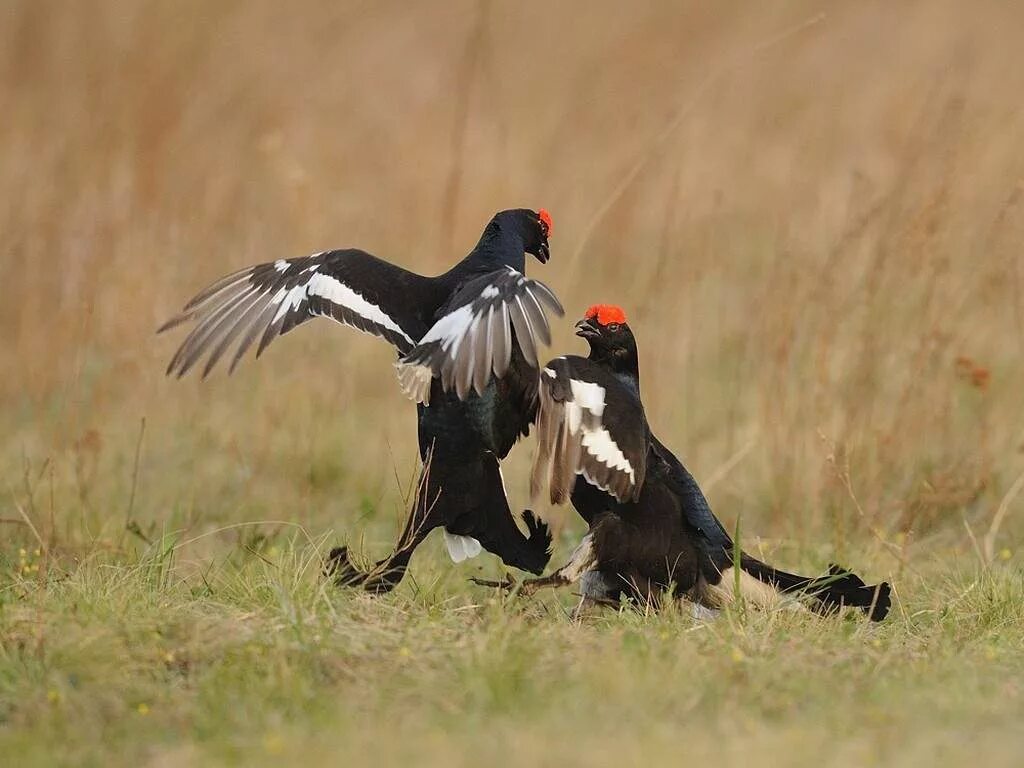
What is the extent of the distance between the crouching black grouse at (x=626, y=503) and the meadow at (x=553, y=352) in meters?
0.20

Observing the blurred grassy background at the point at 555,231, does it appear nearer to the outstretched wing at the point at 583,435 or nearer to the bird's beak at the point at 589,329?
the bird's beak at the point at 589,329

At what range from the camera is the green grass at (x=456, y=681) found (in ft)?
10.3

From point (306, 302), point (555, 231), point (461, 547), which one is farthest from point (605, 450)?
point (555, 231)

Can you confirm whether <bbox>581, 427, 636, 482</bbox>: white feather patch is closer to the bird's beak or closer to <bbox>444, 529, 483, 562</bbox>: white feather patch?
the bird's beak

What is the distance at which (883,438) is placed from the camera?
5824 millimetres

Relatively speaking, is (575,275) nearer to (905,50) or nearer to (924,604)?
(905,50)

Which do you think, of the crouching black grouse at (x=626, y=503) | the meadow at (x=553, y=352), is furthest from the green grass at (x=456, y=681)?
the crouching black grouse at (x=626, y=503)

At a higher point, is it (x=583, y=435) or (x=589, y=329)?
(x=589, y=329)

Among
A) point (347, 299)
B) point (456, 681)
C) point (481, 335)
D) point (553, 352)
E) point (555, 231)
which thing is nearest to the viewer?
point (456, 681)

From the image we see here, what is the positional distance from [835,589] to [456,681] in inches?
58.6

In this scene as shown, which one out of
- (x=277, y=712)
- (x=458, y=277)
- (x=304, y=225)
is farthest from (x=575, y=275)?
(x=277, y=712)

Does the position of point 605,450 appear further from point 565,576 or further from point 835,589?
point 835,589

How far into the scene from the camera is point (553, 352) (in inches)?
284

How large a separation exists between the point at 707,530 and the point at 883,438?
140 cm
